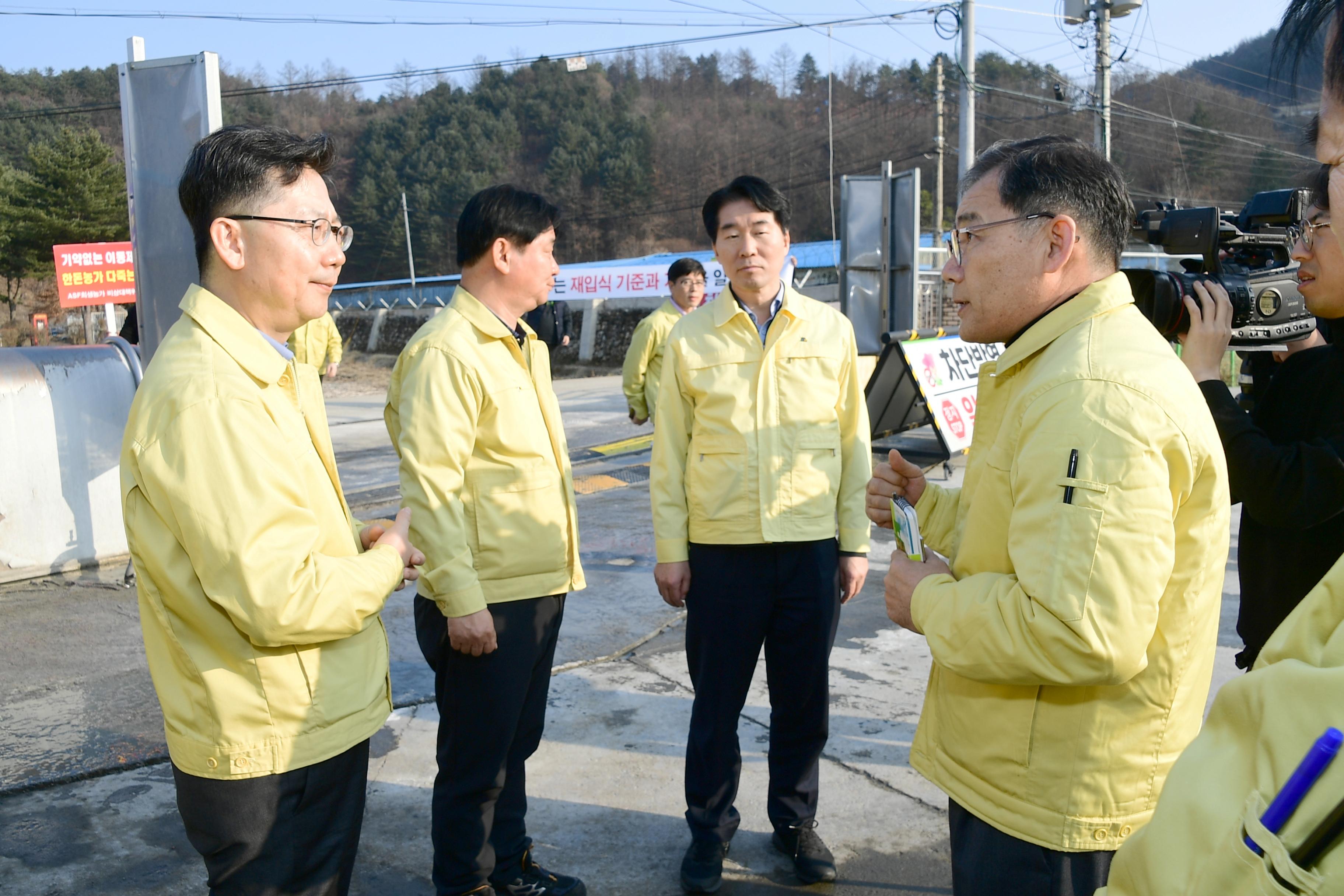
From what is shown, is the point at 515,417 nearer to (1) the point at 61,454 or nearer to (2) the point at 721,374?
(2) the point at 721,374

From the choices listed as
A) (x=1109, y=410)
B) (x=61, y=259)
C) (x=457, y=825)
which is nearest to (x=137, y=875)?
(x=457, y=825)

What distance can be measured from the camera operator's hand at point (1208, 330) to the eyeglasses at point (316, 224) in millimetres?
1921

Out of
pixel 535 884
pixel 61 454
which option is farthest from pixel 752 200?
pixel 61 454

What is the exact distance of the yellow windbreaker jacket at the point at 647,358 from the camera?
22.9 feet

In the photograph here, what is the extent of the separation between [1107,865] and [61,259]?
17812 mm

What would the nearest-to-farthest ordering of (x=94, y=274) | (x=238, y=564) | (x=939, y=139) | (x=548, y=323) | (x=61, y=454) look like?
(x=238, y=564)
(x=61, y=454)
(x=548, y=323)
(x=94, y=274)
(x=939, y=139)

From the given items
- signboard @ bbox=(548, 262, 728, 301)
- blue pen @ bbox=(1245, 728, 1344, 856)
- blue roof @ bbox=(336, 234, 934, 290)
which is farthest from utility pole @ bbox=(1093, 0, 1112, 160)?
blue pen @ bbox=(1245, 728, 1344, 856)

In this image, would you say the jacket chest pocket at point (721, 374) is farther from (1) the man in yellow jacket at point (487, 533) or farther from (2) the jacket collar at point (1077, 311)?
(2) the jacket collar at point (1077, 311)

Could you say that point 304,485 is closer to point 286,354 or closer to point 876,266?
point 286,354

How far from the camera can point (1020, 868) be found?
1.60 m

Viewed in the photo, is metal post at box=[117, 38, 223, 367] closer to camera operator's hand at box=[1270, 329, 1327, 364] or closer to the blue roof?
camera operator's hand at box=[1270, 329, 1327, 364]

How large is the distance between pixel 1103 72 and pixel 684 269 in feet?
50.0

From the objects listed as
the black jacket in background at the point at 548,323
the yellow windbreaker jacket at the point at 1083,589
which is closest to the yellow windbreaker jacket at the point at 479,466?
the yellow windbreaker jacket at the point at 1083,589

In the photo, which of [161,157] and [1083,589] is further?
[161,157]
